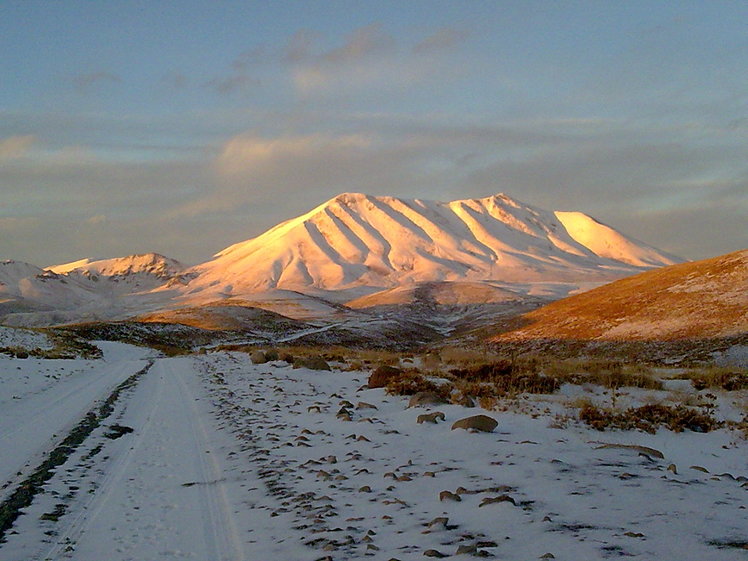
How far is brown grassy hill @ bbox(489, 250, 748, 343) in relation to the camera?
127ft

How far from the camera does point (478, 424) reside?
10188mm

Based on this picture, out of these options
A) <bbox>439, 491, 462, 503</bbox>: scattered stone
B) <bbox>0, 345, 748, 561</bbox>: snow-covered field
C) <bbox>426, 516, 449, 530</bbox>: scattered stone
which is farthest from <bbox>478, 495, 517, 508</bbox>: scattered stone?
<bbox>426, 516, 449, 530</bbox>: scattered stone

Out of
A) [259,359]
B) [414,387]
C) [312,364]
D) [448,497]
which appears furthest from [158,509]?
[259,359]

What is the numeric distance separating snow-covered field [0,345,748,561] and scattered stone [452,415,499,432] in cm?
25

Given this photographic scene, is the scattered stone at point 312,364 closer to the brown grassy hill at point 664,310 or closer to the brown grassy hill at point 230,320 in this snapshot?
the brown grassy hill at point 664,310

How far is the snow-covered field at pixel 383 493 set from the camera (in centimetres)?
571

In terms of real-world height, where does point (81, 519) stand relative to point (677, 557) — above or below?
below

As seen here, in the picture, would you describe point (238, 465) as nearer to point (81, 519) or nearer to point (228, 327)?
point (81, 519)

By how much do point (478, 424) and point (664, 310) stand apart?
40450mm

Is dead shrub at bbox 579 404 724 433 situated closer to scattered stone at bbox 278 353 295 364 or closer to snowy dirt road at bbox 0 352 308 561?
snowy dirt road at bbox 0 352 308 561

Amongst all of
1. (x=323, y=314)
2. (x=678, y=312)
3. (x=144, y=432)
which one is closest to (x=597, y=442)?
(x=144, y=432)

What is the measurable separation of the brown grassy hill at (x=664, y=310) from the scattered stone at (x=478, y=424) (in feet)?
95.2

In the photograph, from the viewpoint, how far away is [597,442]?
9367mm

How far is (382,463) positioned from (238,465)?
2.46 meters
